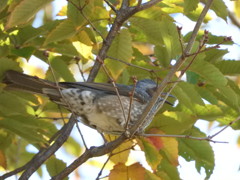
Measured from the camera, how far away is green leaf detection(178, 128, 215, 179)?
4074mm

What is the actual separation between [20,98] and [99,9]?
0.89 m

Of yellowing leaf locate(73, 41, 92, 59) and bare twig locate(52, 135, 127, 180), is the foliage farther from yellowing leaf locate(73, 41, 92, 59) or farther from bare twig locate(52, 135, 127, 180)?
bare twig locate(52, 135, 127, 180)

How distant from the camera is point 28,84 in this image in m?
3.98

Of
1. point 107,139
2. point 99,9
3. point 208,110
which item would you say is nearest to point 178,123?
point 208,110

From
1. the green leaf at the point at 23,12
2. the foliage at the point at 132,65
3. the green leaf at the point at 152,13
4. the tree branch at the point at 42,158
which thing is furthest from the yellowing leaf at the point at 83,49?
the green leaf at the point at 23,12

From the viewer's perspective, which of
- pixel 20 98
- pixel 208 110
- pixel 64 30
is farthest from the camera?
pixel 208 110

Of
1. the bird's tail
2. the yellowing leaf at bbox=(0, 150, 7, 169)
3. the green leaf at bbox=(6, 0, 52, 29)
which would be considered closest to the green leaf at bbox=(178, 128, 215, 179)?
the bird's tail

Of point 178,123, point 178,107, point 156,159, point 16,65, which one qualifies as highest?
point 16,65

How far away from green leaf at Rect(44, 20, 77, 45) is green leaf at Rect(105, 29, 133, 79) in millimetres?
328

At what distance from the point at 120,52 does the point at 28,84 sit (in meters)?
0.78

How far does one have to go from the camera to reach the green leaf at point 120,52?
3.68 m

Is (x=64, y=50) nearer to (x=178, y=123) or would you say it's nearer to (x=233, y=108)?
(x=178, y=123)

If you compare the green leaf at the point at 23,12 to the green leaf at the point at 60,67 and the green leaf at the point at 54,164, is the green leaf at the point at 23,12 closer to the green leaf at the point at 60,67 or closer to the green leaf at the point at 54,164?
the green leaf at the point at 60,67

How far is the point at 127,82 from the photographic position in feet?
13.6
